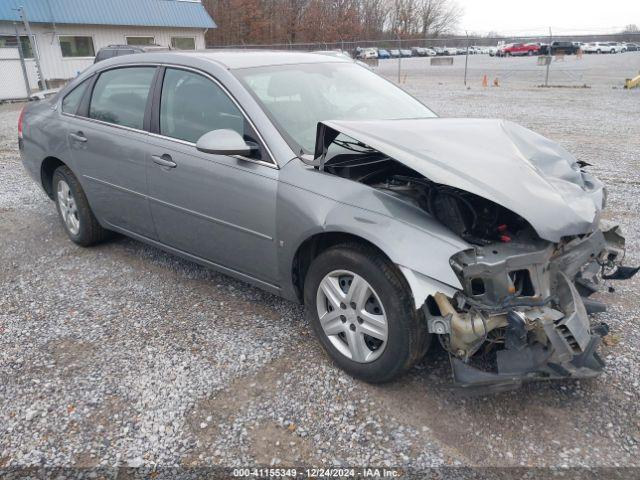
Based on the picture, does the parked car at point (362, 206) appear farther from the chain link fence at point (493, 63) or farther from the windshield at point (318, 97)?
the chain link fence at point (493, 63)

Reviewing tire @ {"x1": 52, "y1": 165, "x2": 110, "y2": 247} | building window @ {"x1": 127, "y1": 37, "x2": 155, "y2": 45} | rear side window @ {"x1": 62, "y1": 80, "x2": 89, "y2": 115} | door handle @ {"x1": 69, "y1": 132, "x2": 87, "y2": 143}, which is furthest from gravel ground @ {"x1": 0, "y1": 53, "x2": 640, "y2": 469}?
building window @ {"x1": 127, "y1": 37, "x2": 155, "y2": 45}

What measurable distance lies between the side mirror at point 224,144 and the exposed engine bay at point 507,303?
0.98m

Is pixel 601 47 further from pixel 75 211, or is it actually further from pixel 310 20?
pixel 75 211

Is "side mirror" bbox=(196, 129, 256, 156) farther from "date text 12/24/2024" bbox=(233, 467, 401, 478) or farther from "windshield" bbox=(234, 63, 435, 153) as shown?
"date text 12/24/2024" bbox=(233, 467, 401, 478)

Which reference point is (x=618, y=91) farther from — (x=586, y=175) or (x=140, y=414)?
(x=140, y=414)

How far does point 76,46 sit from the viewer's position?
82.4 feet

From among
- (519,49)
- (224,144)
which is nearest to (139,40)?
(224,144)

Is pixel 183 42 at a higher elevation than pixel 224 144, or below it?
higher

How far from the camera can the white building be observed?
2288 centimetres

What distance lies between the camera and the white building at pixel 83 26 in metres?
22.9

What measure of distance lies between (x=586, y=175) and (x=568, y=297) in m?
0.98

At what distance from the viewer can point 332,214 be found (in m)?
2.78

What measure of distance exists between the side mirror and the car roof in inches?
26.0

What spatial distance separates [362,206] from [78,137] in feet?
9.46
